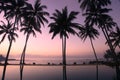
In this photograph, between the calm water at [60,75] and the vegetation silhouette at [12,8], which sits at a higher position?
the vegetation silhouette at [12,8]

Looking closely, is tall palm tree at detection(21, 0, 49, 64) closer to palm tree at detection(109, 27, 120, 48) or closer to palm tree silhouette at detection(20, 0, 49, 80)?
palm tree silhouette at detection(20, 0, 49, 80)

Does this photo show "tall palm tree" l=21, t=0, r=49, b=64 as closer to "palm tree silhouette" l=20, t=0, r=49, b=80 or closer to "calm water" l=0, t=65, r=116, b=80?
"palm tree silhouette" l=20, t=0, r=49, b=80

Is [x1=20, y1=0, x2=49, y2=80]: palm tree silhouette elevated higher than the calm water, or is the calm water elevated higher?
[x1=20, y1=0, x2=49, y2=80]: palm tree silhouette

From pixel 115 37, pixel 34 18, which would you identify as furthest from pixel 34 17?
pixel 115 37


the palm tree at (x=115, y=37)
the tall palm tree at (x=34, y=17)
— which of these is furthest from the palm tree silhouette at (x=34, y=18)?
the palm tree at (x=115, y=37)

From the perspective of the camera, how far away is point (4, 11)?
49188mm

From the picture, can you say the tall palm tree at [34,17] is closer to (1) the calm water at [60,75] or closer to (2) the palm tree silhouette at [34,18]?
(2) the palm tree silhouette at [34,18]

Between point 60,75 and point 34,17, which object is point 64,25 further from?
point 60,75

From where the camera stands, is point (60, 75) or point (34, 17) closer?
point (34, 17)

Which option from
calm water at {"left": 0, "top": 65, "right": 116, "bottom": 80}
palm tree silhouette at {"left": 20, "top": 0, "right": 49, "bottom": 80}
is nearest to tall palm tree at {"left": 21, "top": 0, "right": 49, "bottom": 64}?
palm tree silhouette at {"left": 20, "top": 0, "right": 49, "bottom": 80}

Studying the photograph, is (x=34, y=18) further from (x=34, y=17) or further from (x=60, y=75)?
(x=60, y=75)

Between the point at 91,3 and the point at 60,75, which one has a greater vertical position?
the point at 91,3

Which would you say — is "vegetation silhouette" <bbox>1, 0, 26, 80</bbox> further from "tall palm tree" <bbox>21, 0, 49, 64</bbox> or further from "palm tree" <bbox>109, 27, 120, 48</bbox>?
"palm tree" <bbox>109, 27, 120, 48</bbox>

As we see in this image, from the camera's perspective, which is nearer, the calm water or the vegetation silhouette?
the vegetation silhouette
